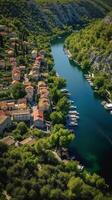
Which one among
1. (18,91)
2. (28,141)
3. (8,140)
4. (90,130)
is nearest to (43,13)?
(18,91)

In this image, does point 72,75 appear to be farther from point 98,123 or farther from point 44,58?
point 98,123

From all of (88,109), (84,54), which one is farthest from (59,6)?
(88,109)

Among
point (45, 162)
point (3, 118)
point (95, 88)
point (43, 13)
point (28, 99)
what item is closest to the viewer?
point (45, 162)

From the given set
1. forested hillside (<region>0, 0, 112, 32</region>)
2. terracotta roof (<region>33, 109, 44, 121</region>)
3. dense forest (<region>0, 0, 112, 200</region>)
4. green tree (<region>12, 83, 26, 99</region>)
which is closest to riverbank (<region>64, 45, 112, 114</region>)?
dense forest (<region>0, 0, 112, 200</region>)

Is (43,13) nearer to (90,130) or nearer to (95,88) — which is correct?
(95,88)

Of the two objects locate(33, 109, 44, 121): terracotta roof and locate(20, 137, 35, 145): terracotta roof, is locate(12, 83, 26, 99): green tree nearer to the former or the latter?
locate(33, 109, 44, 121): terracotta roof
